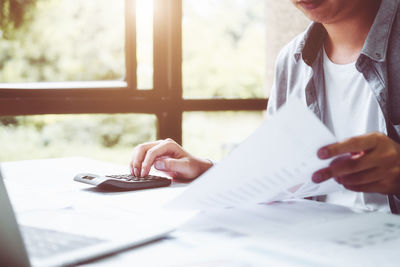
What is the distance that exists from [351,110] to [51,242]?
0.97 meters

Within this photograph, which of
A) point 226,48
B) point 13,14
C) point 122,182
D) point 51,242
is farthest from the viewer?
point 226,48

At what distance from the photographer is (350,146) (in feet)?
2.26

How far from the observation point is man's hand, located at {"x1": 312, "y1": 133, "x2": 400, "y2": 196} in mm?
694

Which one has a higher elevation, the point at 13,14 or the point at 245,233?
the point at 13,14

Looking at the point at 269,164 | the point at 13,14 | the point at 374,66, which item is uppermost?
the point at 13,14

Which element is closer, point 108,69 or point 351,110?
point 351,110

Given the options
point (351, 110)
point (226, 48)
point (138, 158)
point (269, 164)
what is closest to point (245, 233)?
point (269, 164)

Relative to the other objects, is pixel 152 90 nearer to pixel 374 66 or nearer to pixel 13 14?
pixel 13 14

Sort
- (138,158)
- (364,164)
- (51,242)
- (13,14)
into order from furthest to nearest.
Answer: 1. (13,14)
2. (138,158)
3. (364,164)
4. (51,242)

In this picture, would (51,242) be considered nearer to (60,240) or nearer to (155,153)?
(60,240)

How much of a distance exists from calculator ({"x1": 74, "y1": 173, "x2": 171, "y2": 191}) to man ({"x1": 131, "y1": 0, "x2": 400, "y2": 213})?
0.06m

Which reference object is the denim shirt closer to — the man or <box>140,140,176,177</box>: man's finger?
the man

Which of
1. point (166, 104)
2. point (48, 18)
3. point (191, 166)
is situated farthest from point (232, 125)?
point (191, 166)

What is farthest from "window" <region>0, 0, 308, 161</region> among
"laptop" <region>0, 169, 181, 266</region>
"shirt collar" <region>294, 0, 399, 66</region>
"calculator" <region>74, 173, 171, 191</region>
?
"laptop" <region>0, 169, 181, 266</region>
